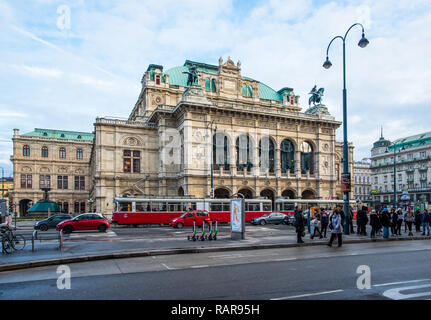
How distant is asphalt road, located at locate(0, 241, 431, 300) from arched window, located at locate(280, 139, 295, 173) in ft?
130

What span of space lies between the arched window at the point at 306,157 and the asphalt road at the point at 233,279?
41.8 m

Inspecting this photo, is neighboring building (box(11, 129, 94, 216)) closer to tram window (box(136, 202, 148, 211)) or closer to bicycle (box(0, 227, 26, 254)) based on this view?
tram window (box(136, 202, 148, 211))

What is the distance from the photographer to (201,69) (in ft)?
189

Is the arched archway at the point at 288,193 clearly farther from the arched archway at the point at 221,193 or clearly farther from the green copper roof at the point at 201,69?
the green copper roof at the point at 201,69

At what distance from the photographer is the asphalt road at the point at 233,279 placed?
271 inches

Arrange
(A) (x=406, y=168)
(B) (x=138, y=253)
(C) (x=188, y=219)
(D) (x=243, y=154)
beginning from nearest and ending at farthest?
(B) (x=138, y=253) → (C) (x=188, y=219) → (D) (x=243, y=154) → (A) (x=406, y=168)

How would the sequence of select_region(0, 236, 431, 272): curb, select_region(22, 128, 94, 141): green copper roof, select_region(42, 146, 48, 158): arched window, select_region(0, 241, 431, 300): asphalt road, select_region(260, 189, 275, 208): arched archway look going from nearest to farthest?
select_region(0, 241, 431, 300): asphalt road
select_region(0, 236, 431, 272): curb
select_region(260, 189, 275, 208): arched archway
select_region(42, 146, 48, 158): arched window
select_region(22, 128, 94, 141): green copper roof

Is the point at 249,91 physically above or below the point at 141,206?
above

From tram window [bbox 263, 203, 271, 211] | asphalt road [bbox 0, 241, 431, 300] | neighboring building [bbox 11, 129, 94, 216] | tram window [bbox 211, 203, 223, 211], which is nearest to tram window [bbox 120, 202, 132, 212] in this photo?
tram window [bbox 211, 203, 223, 211]

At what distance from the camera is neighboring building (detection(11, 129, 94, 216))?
71438 mm

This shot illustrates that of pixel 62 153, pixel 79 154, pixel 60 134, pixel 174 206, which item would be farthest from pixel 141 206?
pixel 60 134

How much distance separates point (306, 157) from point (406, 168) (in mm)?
50789

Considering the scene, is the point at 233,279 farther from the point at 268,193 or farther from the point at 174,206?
the point at 268,193

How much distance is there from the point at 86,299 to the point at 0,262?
6302 millimetres
